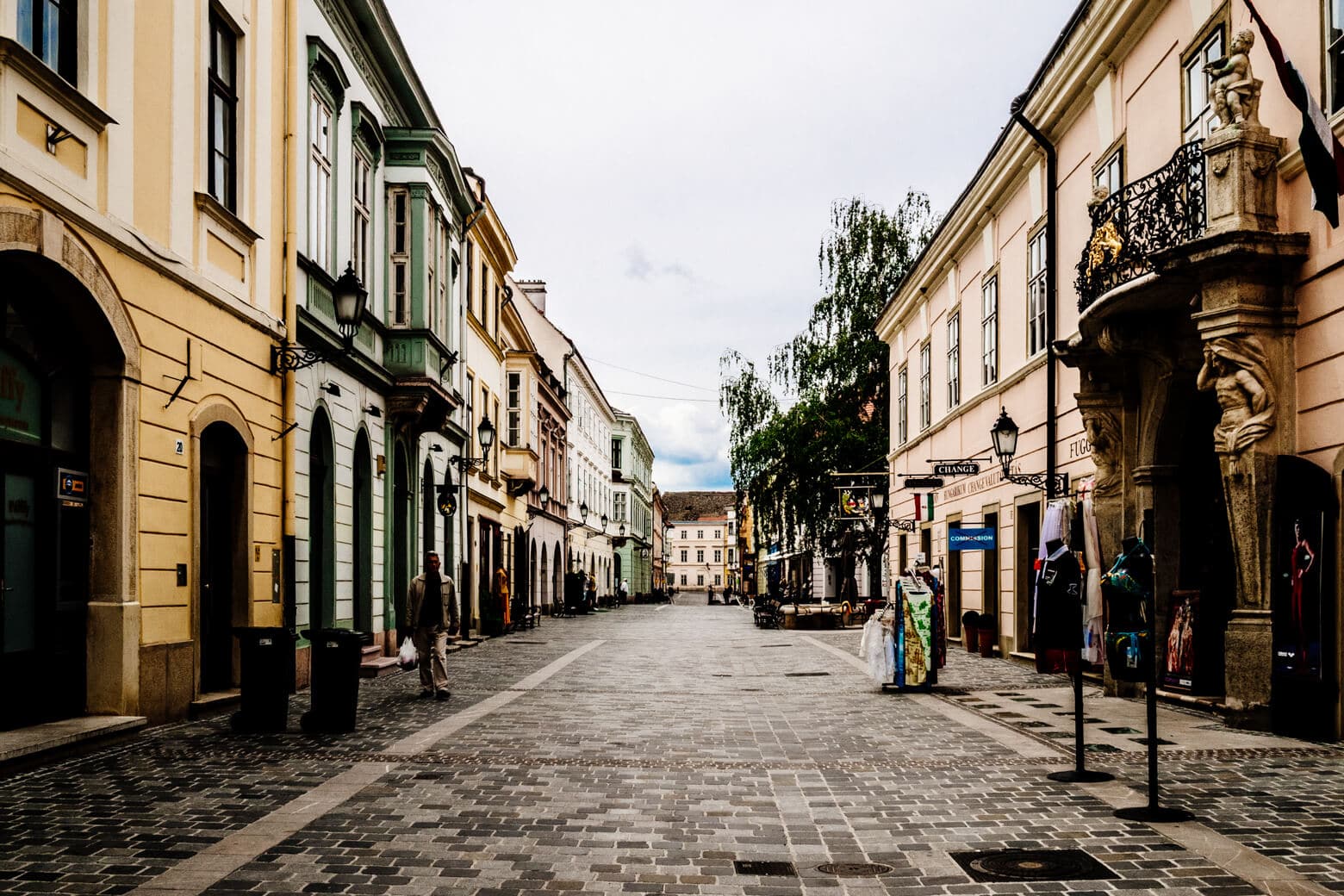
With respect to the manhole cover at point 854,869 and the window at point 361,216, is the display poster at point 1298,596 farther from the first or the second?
the window at point 361,216

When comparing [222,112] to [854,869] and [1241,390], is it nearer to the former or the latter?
[1241,390]

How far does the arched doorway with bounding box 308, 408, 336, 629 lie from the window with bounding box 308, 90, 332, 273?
91.5 inches

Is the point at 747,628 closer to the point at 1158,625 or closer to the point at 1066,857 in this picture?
the point at 1158,625

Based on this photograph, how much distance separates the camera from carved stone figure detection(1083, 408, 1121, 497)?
15.6 metres

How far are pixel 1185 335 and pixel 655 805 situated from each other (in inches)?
347

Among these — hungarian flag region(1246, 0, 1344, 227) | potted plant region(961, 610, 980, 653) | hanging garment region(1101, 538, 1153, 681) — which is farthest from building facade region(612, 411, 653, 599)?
hungarian flag region(1246, 0, 1344, 227)

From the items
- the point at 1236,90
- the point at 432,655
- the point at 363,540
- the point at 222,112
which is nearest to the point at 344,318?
the point at 222,112

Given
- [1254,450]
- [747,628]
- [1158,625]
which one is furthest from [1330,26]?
[747,628]

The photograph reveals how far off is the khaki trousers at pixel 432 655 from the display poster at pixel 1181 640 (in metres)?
8.59

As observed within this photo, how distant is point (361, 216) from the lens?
20344mm

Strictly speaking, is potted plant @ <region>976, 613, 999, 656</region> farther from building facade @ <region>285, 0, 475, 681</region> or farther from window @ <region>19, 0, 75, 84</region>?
window @ <region>19, 0, 75, 84</region>

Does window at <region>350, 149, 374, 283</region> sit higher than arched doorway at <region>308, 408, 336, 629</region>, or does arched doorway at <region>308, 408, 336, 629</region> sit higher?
window at <region>350, 149, 374, 283</region>

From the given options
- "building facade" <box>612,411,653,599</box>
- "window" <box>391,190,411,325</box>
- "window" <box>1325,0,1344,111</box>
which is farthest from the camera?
"building facade" <box>612,411,653,599</box>

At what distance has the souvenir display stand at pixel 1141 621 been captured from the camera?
7.56 m
